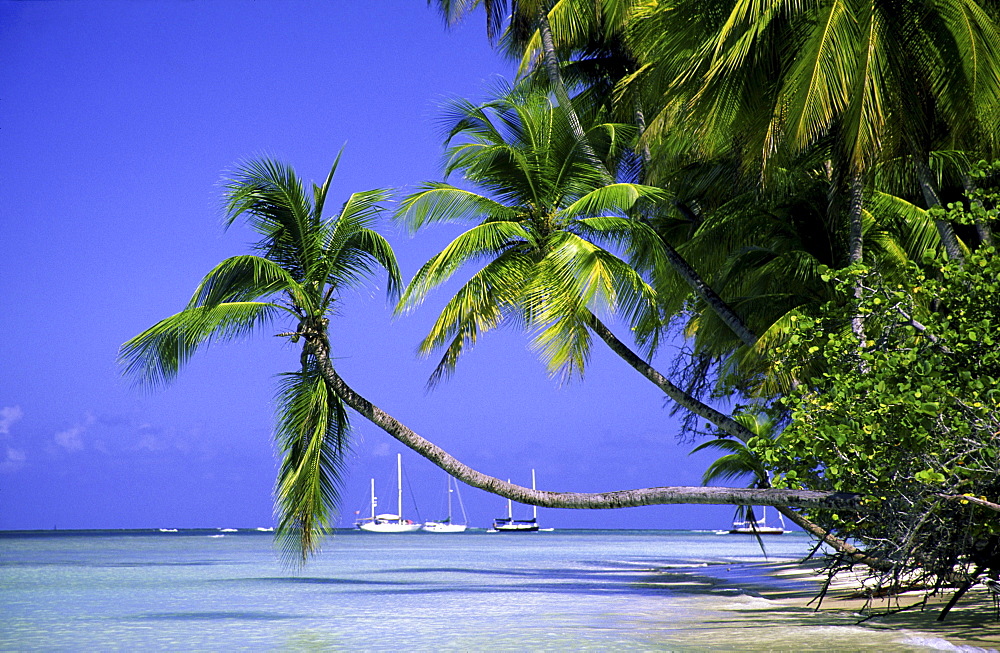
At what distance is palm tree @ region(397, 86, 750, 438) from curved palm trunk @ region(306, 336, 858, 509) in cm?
165

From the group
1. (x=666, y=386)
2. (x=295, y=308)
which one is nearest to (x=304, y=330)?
(x=295, y=308)

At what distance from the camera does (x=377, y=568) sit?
29.7 meters

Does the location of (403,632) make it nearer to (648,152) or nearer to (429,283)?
(429,283)

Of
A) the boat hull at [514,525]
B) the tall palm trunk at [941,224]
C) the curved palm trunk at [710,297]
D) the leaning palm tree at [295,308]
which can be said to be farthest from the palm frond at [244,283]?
the boat hull at [514,525]

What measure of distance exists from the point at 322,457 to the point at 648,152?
22.9ft

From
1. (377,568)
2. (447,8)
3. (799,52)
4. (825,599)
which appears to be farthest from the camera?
(377,568)

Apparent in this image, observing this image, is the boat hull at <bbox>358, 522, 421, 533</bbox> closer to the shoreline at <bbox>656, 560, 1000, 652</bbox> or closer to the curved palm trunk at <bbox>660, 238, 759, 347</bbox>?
the shoreline at <bbox>656, 560, 1000, 652</bbox>

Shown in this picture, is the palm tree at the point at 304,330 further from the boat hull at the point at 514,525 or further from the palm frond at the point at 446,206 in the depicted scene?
the boat hull at the point at 514,525

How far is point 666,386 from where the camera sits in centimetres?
1121

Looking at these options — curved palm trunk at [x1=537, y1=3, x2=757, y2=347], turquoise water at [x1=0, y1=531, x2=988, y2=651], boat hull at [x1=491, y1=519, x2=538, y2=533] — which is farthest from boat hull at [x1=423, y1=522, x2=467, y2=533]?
curved palm trunk at [x1=537, y1=3, x2=757, y2=347]

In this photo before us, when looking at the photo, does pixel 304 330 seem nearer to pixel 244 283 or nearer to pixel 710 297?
pixel 244 283

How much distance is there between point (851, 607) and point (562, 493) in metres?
6.56

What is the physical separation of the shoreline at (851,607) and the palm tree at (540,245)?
285 centimetres

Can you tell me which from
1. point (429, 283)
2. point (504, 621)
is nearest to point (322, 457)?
point (429, 283)
